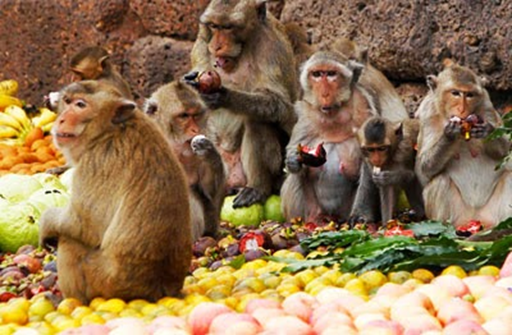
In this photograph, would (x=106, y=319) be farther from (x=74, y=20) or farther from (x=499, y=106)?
(x=74, y=20)

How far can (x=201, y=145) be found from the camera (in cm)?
870

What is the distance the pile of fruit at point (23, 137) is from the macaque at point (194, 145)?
3720 millimetres

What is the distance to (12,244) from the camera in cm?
957

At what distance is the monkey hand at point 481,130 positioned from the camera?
8.91 metres

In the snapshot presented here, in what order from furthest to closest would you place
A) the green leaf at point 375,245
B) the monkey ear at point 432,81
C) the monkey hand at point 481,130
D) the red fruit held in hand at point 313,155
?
the red fruit held in hand at point 313,155 < the monkey ear at point 432,81 < the monkey hand at point 481,130 < the green leaf at point 375,245

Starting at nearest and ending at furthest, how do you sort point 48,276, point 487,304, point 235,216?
point 487,304
point 48,276
point 235,216

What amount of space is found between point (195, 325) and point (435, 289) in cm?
114

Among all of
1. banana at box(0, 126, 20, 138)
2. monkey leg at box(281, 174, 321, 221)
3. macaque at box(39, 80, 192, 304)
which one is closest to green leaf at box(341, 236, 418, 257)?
macaque at box(39, 80, 192, 304)

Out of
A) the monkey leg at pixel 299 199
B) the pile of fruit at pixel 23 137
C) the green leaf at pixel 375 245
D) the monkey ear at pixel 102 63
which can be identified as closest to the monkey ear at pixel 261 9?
the monkey ear at pixel 102 63

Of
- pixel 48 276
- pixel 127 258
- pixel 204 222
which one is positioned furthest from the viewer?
pixel 204 222

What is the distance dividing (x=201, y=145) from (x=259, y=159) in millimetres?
2040

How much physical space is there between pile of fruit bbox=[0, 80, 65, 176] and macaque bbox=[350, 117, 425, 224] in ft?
13.1

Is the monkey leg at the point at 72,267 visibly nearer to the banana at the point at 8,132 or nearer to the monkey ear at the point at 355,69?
the monkey ear at the point at 355,69

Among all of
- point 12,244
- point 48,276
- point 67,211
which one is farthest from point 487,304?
point 12,244
